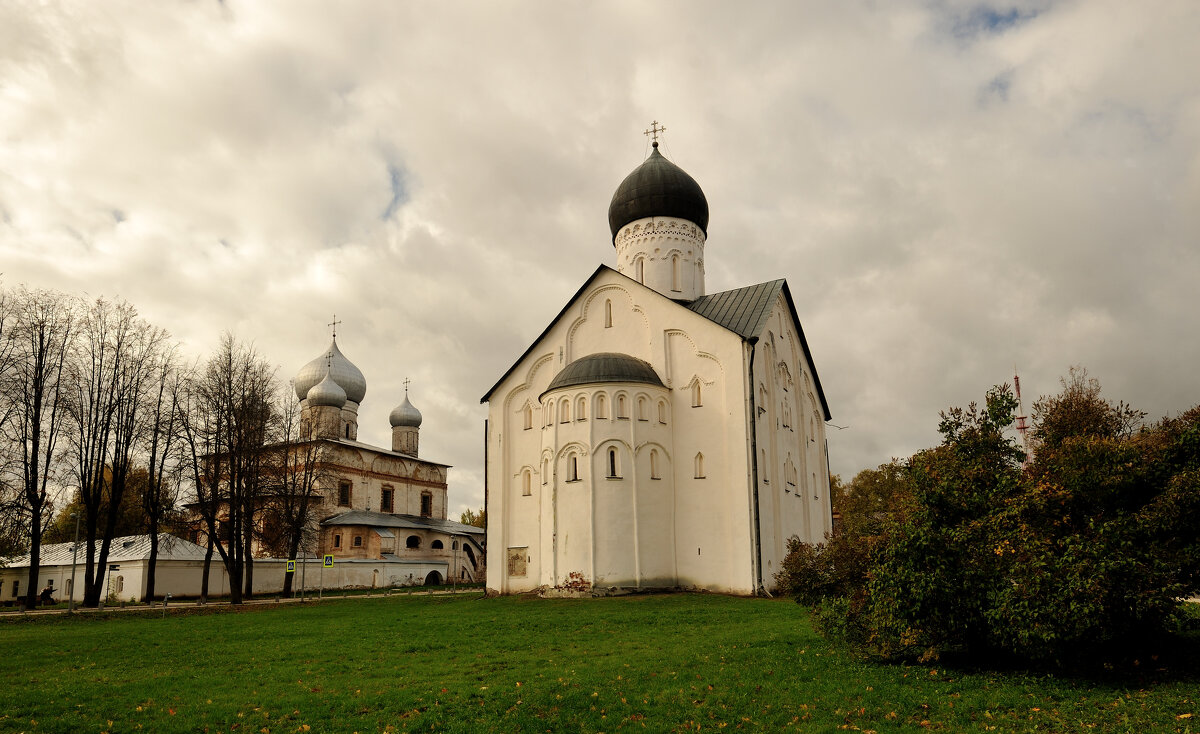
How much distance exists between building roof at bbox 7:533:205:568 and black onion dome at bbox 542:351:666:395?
→ 20235 millimetres

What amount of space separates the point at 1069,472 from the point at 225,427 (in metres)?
28.0

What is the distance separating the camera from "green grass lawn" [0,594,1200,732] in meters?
8.27

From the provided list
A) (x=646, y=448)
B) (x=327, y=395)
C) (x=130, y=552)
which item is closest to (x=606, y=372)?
(x=646, y=448)

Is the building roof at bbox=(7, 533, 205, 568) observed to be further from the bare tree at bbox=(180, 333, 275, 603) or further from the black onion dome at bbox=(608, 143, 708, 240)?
the black onion dome at bbox=(608, 143, 708, 240)

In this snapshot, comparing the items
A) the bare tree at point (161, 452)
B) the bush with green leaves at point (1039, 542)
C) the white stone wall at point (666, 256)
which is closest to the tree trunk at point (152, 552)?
the bare tree at point (161, 452)

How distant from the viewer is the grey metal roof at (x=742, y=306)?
27.8 m

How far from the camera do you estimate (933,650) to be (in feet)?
32.4

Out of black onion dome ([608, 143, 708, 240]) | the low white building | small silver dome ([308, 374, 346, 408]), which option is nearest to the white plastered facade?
black onion dome ([608, 143, 708, 240])

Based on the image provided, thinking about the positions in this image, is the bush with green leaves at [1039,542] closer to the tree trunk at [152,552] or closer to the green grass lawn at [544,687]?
the green grass lawn at [544,687]

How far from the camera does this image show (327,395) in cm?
5147

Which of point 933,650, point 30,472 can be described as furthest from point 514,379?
Result: point 933,650

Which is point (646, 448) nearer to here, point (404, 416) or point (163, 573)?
point (163, 573)

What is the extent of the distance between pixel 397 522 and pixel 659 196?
28.4 meters

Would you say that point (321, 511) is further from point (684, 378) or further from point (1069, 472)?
point (1069, 472)
